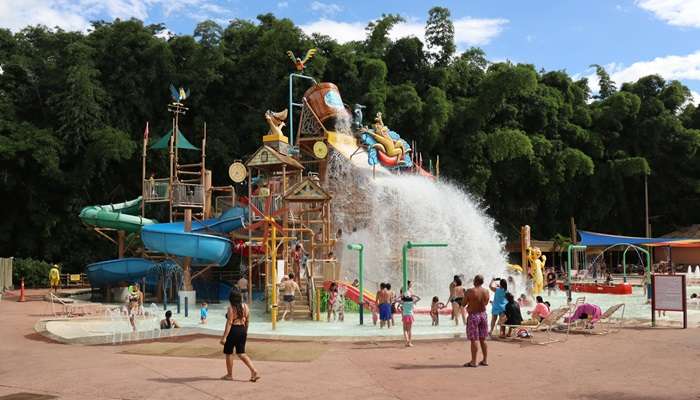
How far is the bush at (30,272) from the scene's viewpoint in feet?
112

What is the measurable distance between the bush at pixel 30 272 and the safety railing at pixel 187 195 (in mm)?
12330

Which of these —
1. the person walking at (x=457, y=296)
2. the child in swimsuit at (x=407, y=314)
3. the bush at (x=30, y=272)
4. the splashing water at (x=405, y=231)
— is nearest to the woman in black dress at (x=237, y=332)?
the child in swimsuit at (x=407, y=314)

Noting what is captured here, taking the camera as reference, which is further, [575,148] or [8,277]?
[575,148]

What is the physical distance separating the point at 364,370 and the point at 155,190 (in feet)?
63.5

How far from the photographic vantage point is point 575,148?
47.5 meters

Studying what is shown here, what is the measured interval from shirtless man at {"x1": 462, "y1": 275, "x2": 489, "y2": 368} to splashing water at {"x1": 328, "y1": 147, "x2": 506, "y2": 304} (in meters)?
12.0

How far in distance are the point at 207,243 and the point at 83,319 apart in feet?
17.8

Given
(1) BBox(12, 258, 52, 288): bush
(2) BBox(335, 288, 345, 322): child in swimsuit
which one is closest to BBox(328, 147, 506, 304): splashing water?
(2) BBox(335, 288, 345, 322): child in swimsuit

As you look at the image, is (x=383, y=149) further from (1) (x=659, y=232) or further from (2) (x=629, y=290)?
(1) (x=659, y=232)

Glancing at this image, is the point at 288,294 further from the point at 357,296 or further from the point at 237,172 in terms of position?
the point at 237,172

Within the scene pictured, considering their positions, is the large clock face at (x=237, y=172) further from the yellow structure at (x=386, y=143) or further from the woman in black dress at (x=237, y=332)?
the woman in black dress at (x=237, y=332)

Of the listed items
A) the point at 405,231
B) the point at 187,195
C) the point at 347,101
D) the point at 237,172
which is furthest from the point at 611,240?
the point at 187,195

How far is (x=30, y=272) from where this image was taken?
34.2 metres

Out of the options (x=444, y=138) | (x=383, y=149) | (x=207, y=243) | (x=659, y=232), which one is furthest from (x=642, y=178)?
(x=207, y=243)
